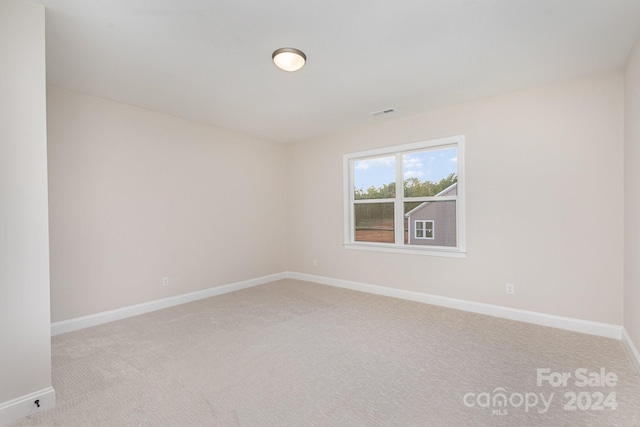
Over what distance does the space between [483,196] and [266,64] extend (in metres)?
2.88

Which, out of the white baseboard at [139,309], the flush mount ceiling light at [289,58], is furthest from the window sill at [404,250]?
the flush mount ceiling light at [289,58]

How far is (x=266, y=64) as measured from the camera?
278 cm

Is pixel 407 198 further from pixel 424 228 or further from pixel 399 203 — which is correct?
pixel 424 228

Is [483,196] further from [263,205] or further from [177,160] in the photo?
[177,160]

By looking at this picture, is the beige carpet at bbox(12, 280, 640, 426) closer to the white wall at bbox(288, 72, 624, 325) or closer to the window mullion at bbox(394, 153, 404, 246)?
the white wall at bbox(288, 72, 624, 325)

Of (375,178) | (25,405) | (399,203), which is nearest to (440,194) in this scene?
(399,203)

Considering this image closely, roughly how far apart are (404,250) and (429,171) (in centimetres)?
117

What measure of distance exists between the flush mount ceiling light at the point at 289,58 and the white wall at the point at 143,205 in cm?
228

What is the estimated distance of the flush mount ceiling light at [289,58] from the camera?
8.25 feet

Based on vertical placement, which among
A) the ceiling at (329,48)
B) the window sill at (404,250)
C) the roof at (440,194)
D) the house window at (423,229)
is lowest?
the window sill at (404,250)

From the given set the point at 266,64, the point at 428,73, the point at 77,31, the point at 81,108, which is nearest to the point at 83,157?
the point at 81,108

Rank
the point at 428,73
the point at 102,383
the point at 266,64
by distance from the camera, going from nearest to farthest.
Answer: the point at 102,383 → the point at 266,64 → the point at 428,73

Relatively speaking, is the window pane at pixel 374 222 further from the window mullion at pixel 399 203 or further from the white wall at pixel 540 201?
the white wall at pixel 540 201

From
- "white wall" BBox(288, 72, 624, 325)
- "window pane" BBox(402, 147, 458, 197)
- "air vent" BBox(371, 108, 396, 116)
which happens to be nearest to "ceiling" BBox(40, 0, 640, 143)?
"air vent" BBox(371, 108, 396, 116)
